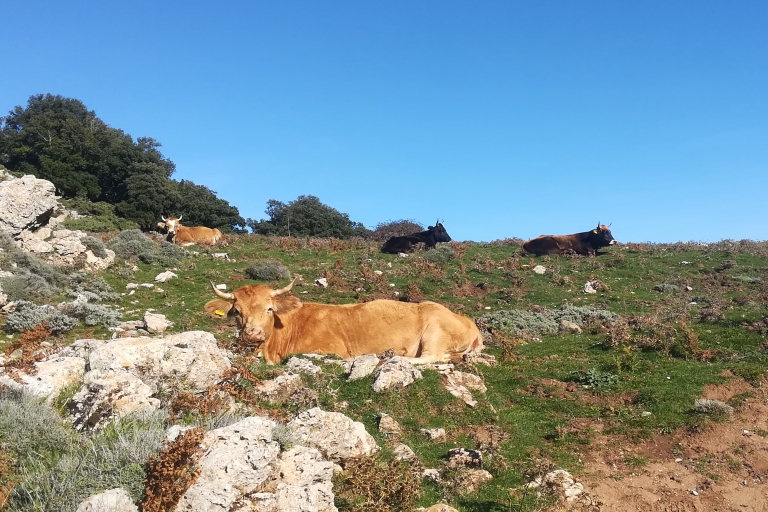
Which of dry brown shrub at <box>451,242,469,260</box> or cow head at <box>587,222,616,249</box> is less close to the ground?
cow head at <box>587,222,616,249</box>

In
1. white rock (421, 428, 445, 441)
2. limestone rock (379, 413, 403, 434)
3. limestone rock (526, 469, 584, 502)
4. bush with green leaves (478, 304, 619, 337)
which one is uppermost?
bush with green leaves (478, 304, 619, 337)

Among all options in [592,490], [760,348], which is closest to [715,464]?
[592,490]

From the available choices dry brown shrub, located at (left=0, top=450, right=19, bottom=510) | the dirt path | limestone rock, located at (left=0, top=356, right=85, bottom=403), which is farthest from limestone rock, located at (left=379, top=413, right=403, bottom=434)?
dry brown shrub, located at (left=0, top=450, right=19, bottom=510)

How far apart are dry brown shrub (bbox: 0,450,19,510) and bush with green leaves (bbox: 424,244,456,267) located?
22.3 metres

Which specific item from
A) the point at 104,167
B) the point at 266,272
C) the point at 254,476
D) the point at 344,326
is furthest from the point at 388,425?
the point at 104,167

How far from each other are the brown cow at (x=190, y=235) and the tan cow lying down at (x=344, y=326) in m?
22.4

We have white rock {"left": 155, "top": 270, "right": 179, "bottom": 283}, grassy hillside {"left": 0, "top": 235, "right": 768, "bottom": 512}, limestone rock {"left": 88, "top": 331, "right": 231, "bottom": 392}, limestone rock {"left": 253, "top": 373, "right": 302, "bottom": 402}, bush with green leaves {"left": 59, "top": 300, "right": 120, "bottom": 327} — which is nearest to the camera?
limestone rock {"left": 88, "top": 331, "right": 231, "bottom": 392}

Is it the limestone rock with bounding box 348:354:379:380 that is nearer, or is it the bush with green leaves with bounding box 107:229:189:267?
the limestone rock with bounding box 348:354:379:380

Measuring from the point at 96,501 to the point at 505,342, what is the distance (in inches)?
411

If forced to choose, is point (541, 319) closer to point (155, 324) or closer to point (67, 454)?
point (155, 324)

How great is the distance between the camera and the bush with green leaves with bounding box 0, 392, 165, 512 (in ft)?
14.4

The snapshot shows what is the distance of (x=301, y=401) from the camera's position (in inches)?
321

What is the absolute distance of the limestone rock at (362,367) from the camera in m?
9.55

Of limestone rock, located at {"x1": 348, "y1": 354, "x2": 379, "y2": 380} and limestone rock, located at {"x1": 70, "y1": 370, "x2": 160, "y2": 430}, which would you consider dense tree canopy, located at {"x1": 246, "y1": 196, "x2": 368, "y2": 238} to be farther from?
limestone rock, located at {"x1": 70, "y1": 370, "x2": 160, "y2": 430}
